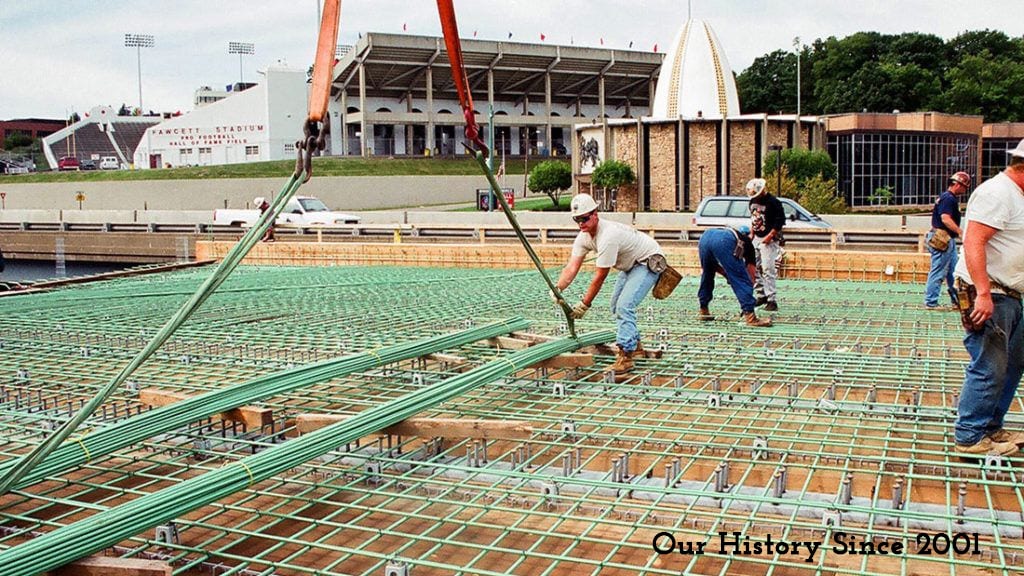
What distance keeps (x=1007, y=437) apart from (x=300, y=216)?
2522 cm

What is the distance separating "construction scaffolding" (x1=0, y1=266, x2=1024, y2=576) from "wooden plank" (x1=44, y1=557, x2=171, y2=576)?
0.88ft

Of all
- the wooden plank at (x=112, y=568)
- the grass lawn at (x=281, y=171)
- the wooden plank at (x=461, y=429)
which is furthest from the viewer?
the grass lawn at (x=281, y=171)

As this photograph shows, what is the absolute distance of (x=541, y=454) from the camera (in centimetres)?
575

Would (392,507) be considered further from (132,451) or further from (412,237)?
(412,237)

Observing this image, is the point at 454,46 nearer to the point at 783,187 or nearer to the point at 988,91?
the point at 783,187

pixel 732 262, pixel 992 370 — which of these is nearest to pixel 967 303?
pixel 992 370

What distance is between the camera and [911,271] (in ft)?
49.3

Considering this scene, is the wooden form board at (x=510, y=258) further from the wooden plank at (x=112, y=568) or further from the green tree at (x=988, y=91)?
the green tree at (x=988, y=91)

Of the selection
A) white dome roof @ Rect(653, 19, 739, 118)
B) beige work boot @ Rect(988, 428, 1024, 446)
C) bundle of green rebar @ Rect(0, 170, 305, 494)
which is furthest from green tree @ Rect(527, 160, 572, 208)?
bundle of green rebar @ Rect(0, 170, 305, 494)

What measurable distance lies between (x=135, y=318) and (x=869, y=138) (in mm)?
43104

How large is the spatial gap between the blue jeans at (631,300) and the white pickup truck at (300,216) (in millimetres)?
21060

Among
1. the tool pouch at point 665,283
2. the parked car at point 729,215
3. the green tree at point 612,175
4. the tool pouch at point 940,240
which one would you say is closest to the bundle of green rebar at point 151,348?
the tool pouch at point 665,283

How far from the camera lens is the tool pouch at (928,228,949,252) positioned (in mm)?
10016

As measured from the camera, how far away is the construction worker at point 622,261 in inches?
282
